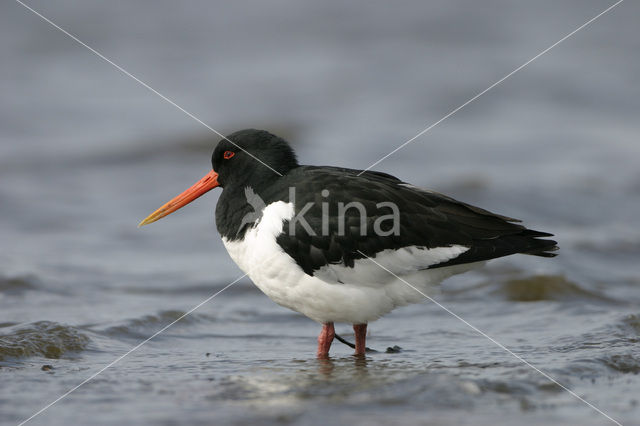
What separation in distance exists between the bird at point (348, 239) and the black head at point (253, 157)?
0.6 inches

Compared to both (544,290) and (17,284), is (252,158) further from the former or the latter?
(544,290)

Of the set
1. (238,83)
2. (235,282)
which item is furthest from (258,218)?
(238,83)

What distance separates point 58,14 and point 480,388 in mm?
18152

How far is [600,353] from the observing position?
5242 mm

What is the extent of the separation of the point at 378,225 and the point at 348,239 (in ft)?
0.77

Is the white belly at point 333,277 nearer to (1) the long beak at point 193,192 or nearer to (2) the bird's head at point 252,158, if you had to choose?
(2) the bird's head at point 252,158

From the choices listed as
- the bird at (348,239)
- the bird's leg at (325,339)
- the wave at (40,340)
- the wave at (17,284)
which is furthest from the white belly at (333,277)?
the wave at (17,284)

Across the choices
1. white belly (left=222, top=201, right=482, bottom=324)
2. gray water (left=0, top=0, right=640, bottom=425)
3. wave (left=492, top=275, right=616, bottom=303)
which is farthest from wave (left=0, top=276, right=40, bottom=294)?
wave (left=492, top=275, right=616, bottom=303)

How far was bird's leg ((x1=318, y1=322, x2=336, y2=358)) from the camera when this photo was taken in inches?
219

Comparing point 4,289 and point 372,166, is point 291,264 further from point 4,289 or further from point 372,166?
point 372,166

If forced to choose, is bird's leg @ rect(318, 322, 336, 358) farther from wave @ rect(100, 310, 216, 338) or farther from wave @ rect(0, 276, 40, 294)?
wave @ rect(0, 276, 40, 294)

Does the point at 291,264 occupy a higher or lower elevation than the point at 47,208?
lower

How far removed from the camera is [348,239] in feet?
16.6

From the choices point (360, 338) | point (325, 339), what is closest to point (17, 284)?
point (325, 339)
